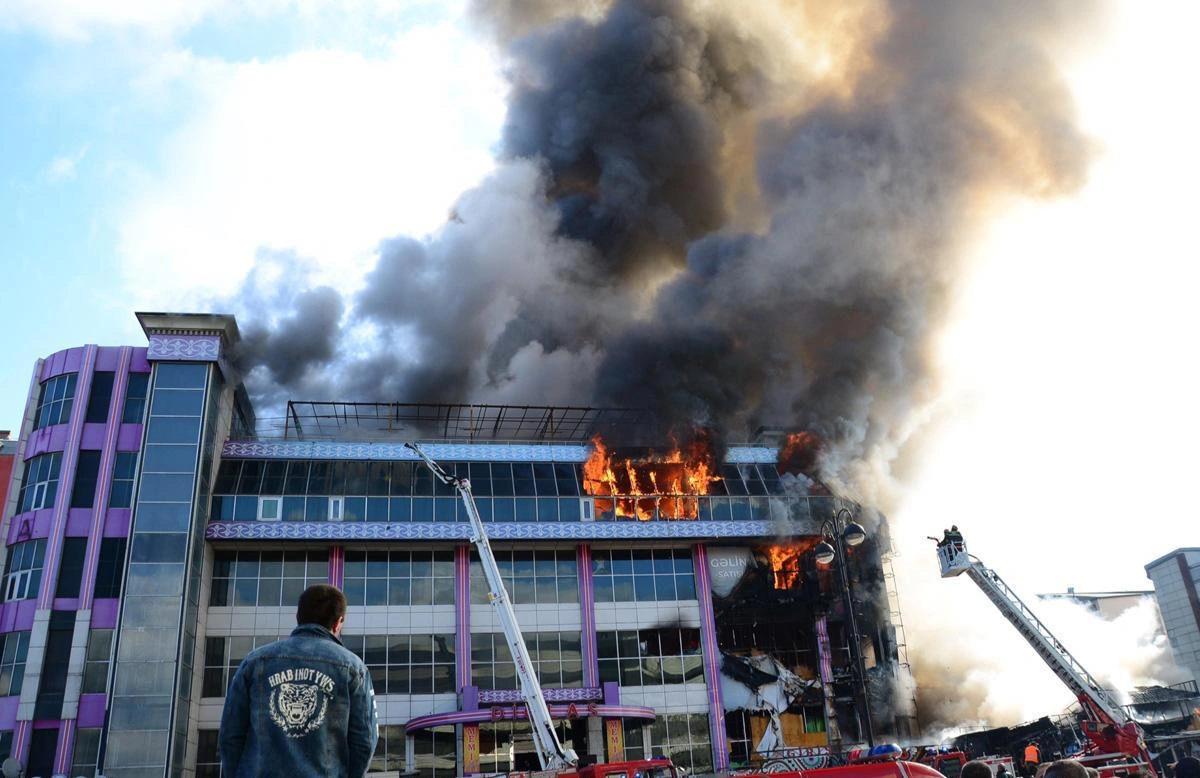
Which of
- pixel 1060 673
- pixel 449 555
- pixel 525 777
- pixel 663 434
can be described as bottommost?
pixel 525 777

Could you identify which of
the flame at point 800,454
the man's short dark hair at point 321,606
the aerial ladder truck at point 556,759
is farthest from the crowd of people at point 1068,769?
the flame at point 800,454

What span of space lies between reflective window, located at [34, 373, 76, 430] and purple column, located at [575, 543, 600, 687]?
22466 mm

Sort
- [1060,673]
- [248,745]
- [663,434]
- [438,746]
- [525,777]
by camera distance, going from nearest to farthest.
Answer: [248,745] → [525,777] → [1060,673] → [438,746] → [663,434]

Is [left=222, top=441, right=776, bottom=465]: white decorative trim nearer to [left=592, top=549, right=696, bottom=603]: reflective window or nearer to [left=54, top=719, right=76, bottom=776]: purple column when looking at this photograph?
[left=592, top=549, right=696, bottom=603]: reflective window

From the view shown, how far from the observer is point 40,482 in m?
38.2

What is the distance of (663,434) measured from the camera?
45156 millimetres

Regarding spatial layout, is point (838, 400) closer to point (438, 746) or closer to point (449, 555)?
point (449, 555)

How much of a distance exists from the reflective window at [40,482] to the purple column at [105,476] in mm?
1764

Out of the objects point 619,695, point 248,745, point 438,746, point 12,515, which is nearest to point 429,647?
point 438,746

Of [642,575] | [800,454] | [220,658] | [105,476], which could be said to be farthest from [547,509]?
[105,476]

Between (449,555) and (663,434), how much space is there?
11.7m

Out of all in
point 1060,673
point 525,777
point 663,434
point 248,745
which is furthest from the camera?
point 663,434

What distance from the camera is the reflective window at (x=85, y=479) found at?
3766 centimetres

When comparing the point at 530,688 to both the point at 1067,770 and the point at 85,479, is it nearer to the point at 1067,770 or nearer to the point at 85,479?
the point at 85,479
